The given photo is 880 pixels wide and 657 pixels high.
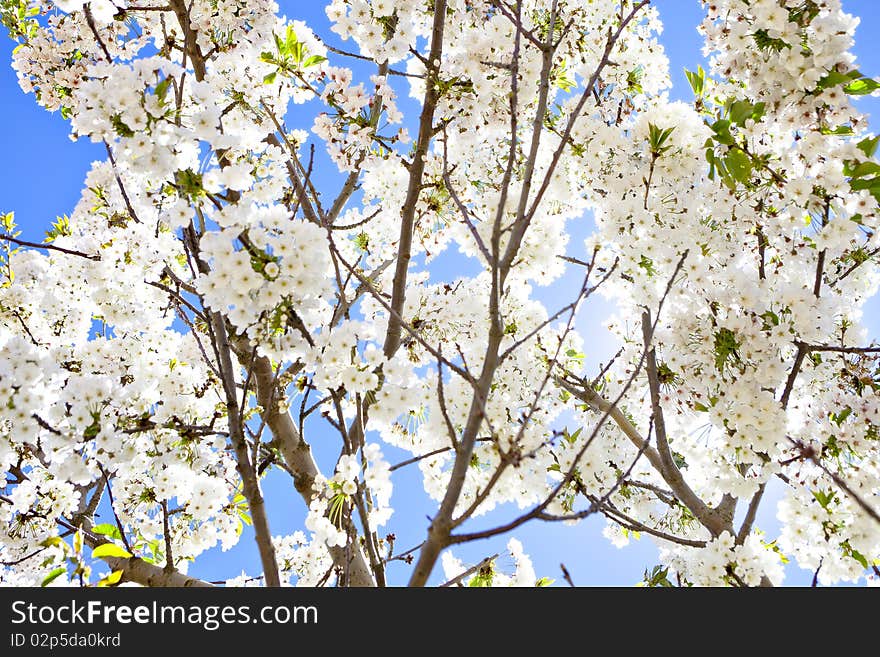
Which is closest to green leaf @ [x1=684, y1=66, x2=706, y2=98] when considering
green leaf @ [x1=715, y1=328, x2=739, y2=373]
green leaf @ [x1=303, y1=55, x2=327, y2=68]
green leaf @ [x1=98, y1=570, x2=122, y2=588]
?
green leaf @ [x1=715, y1=328, x2=739, y2=373]

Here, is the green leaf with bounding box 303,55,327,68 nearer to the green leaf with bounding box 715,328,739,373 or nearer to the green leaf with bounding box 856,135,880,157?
the green leaf with bounding box 715,328,739,373

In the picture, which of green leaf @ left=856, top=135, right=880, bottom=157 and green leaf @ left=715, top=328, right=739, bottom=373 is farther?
green leaf @ left=715, top=328, right=739, bottom=373

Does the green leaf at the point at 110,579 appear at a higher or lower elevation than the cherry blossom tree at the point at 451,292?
lower

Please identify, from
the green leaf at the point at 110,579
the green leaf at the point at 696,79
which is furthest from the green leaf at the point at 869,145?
the green leaf at the point at 110,579

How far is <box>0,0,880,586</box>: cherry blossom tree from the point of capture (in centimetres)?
271

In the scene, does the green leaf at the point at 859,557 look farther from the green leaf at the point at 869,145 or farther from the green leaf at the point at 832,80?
the green leaf at the point at 832,80

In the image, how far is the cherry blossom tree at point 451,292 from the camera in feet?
8.91

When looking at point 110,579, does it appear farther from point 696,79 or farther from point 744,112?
point 696,79

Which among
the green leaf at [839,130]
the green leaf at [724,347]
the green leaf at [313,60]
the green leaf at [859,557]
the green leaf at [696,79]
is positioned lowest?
the green leaf at [859,557]

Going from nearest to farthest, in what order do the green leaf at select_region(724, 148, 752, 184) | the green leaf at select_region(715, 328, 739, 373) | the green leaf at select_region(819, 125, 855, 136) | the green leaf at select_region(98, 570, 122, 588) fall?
the green leaf at select_region(98, 570, 122, 588)
the green leaf at select_region(819, 125, 855, 136)
the green leaf at select_region(724, 148, 752, 184)
the green leaf at select_region(715, 328, 739, 373)

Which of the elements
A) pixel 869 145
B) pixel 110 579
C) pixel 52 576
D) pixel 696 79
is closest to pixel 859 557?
pixel 869 145

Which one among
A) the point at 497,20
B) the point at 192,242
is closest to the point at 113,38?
the point at 497,20
